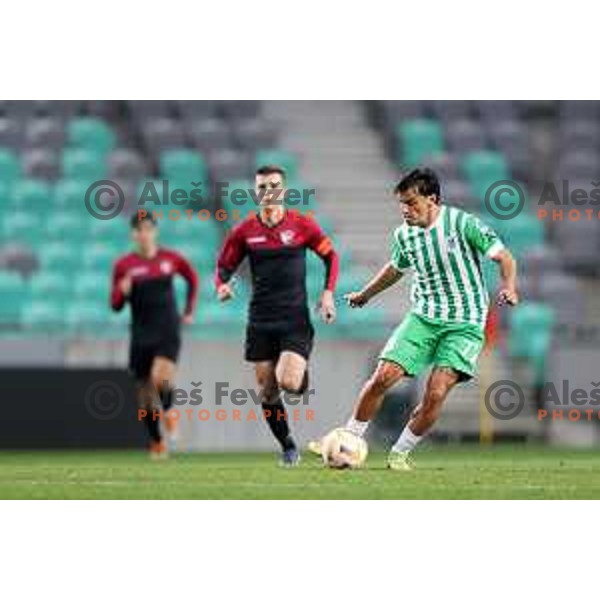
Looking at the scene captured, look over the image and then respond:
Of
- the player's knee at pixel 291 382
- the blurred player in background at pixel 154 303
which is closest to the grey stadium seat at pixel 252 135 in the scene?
the blurred player in background at pixel 154 303

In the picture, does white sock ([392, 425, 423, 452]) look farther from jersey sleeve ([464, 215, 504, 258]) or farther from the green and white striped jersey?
jersey sleeve ([464, 215, 504, 258])

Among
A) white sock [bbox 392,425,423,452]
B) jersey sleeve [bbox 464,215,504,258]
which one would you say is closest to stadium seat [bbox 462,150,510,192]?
white sock [bbox 392,425,423,452]

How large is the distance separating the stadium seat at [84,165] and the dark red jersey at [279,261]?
9808 mm

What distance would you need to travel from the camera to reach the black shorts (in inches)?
453

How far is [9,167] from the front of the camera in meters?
21.9

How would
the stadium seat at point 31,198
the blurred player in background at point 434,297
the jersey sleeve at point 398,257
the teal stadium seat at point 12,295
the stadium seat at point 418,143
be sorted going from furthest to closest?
the stadium seat at point 418,143, the stadium seat at point 31,198, the teal stadium seat at point 12,295, the jersey sleeve at point 398,257, the blurred player in background at point 434,297

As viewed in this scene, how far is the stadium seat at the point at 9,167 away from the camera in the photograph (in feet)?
71.4

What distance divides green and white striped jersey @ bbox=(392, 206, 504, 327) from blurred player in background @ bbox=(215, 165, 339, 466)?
100 centimetres

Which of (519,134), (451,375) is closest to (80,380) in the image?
(451,375)

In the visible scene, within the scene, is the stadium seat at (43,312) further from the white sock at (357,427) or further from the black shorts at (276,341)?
the white sock at (357,427)

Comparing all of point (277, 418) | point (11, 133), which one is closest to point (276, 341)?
point (277, 418)

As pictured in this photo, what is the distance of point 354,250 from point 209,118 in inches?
118

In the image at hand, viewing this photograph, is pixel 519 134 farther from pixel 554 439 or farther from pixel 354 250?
pixel 554 439

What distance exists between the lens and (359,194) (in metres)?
21.8
